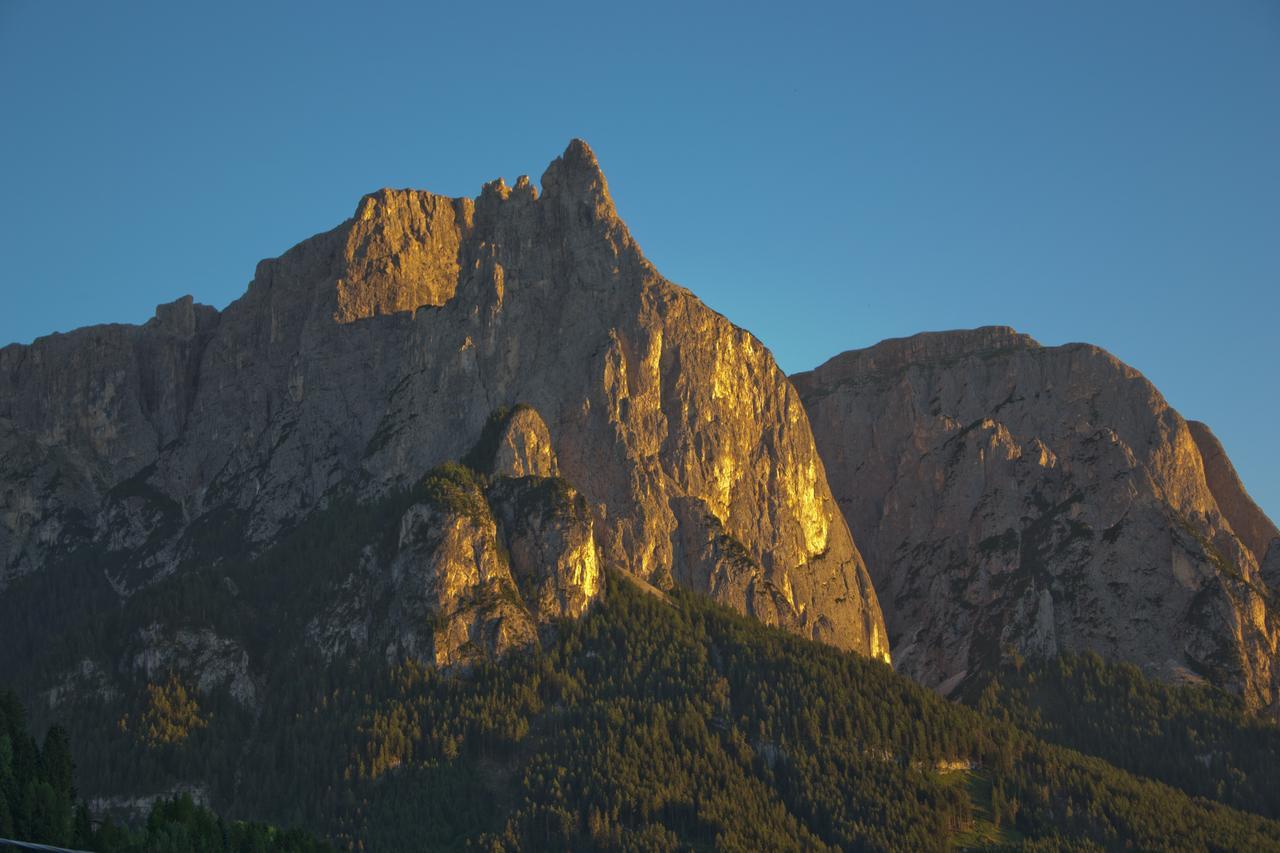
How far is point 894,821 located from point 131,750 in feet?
237

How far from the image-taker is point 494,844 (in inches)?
7126

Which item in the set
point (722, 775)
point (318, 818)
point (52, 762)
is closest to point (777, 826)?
point (722, 775)

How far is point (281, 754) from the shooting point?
19825 centimetres

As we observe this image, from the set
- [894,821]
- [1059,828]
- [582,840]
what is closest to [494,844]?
[582,840]

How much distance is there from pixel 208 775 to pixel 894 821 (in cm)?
6427

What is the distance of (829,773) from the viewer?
198500mm

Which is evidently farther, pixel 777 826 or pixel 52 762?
pixel 777 826

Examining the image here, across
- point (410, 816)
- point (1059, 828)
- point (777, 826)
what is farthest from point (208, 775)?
point (1059, 828)

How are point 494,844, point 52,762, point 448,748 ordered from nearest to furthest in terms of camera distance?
point 52,762, point 494,844, point 448,748

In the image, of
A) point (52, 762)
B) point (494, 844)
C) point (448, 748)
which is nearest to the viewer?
point (52, 762)

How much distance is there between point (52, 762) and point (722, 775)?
64403 millimetres

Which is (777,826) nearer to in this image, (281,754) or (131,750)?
(281,754)

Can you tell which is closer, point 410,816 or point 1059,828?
point 410,816

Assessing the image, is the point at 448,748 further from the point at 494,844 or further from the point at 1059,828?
the point at 1059,828
